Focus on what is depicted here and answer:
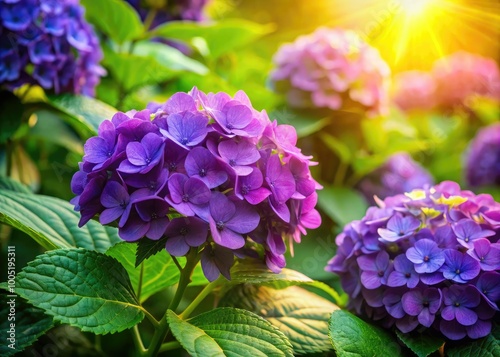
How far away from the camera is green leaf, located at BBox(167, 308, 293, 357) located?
89 centimetres

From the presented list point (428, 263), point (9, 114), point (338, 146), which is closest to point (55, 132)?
point (9, 114)

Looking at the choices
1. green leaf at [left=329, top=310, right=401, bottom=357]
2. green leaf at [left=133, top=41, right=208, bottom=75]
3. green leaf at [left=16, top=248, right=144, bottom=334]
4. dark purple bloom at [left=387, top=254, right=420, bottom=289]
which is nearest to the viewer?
green leaf at [left=16, top=248, right=144, bottom=334]

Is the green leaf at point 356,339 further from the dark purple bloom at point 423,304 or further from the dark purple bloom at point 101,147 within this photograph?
the dark purple bloom at point 101,147

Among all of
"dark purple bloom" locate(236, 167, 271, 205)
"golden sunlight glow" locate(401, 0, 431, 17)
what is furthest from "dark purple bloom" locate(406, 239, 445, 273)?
"golden sunlight glow" locate(401, 0, 431, 17)

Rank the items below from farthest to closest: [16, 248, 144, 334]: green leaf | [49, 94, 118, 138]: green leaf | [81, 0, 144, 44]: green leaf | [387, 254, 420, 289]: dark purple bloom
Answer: [81, 0, 144, 44]: green leaf, [49, 94, 118, 138]: green leaf, [387, 254, 420, 289]: dark purple bloom, [16, 248, 144, 334]: green leaf

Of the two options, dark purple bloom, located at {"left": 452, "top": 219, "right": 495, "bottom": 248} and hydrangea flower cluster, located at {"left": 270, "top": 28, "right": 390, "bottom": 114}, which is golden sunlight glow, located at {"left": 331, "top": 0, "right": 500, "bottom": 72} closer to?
hydrangea flower cluster, located at {"left": 270, "top": 28, "right": 390, "bottom": 114}

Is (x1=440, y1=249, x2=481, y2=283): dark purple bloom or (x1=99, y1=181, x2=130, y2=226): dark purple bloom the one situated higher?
(x1=99, y1=181, x2=130, y2=226): dark purple bloom

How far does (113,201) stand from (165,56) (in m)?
1.16

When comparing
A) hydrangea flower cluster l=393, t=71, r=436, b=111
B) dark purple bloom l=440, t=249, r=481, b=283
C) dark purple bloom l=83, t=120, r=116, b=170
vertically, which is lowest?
hydrangea flower cluster l=393, t=71, r=436, b=111

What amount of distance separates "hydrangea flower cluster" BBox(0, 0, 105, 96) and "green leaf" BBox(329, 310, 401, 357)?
40.9 inches

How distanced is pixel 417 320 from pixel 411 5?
1.75 metres

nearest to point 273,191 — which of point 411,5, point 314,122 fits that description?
point 314,122

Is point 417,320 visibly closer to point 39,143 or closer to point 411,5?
point 39,143

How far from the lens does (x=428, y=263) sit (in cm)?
108
